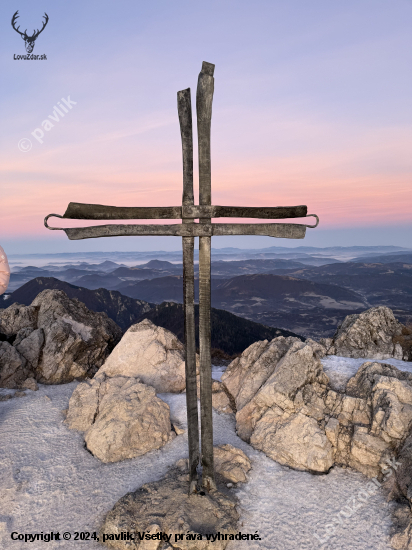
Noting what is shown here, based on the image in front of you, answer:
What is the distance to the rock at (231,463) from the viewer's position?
8.04 metres

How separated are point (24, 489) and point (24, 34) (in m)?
13.6

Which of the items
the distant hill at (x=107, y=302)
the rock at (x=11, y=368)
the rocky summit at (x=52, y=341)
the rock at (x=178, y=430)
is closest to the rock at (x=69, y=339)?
the rocky summit at (x=52, y=341)

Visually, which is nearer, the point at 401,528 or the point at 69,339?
the point at 401,528

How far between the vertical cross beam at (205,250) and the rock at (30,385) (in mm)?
8783

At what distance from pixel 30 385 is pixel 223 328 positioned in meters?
34.2

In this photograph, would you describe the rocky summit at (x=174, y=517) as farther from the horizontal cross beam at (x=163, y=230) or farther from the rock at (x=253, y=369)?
the horizontal cross beam at (x=163, y=230)

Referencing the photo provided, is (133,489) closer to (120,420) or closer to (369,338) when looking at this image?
(120,420)

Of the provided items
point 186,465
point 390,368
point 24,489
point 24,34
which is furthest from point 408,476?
point 24,34

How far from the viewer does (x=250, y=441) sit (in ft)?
31.2

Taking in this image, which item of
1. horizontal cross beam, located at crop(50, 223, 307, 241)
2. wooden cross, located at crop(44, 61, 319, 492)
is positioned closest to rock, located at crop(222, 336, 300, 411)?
wooden cross, located at crop(44, 61, 319, 492)

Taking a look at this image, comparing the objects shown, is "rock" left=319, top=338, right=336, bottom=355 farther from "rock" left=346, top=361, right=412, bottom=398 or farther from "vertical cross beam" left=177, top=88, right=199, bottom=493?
"vertical cross beam" left=177, top=88, right=199, bottom=493

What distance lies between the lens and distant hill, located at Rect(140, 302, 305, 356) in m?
43.1

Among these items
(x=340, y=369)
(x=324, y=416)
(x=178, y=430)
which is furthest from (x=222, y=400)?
(x=340, y=369)

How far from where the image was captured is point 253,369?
11.3 m
